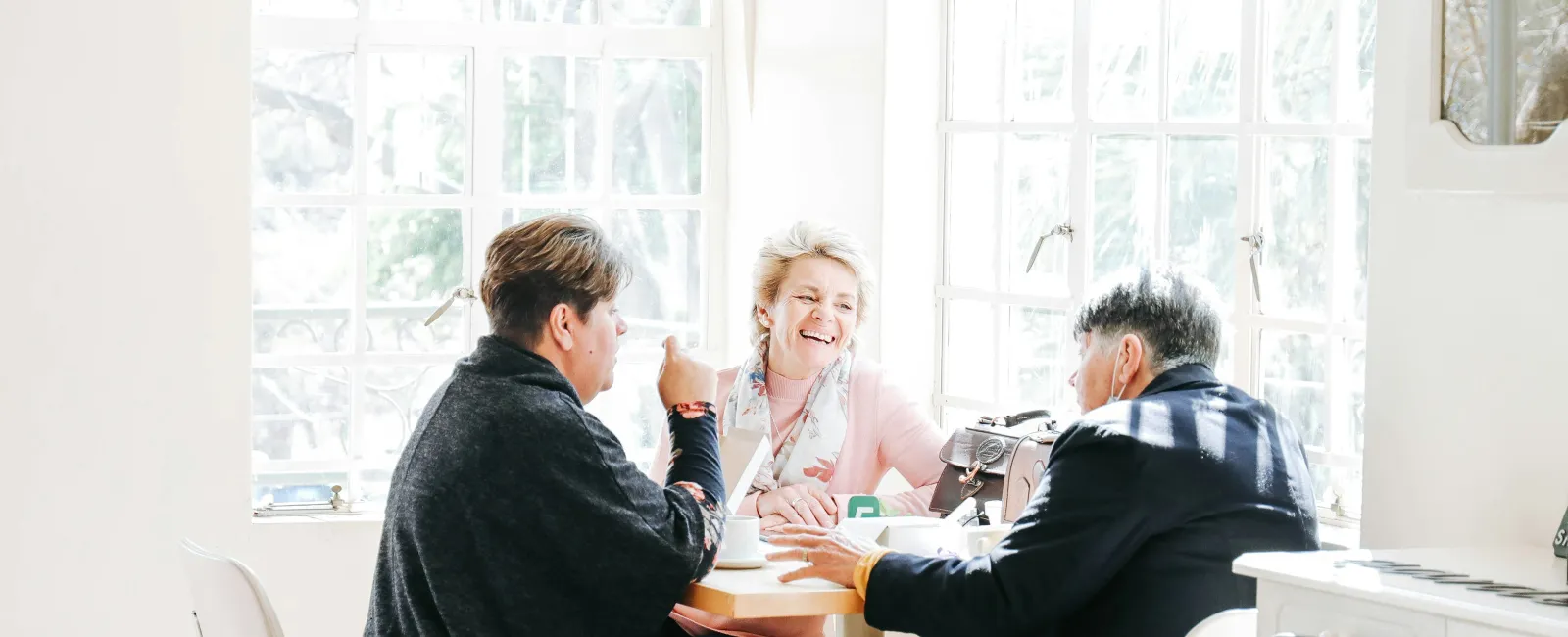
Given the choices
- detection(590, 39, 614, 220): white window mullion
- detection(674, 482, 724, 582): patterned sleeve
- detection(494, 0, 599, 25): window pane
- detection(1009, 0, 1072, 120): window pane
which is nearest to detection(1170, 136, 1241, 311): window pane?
detection(1009, 0, 1072, 120): window pane

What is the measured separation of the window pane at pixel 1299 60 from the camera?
3240mm

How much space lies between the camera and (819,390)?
3.74 meters

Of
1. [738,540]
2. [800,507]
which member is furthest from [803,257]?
[738,540]

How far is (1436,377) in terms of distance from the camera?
237 centimetres

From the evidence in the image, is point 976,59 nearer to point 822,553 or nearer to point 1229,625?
point 822,553

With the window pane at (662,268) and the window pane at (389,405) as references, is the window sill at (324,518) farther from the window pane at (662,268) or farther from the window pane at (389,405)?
the window pane at (662,268)

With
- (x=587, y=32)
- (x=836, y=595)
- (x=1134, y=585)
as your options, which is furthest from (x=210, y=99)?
(x=1134, y=585)

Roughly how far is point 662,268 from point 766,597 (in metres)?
2.31

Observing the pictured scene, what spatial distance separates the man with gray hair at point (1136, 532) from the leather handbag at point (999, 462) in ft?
1.90

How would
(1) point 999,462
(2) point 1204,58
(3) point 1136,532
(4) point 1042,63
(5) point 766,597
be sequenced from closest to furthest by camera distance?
(3) point 1136,532
(5) point 766,597
(1) point 999,462
(2) point 1204,58
(4) point 1042,63

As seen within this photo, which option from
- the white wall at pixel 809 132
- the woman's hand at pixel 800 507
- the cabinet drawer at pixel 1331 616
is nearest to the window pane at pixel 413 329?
the white wall at pixel 809 132

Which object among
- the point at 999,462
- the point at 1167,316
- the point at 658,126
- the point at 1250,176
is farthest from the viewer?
the point at 658,126

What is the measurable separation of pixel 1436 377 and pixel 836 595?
0.96 meters

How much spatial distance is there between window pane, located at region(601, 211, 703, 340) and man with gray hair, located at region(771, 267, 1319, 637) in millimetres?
2266
